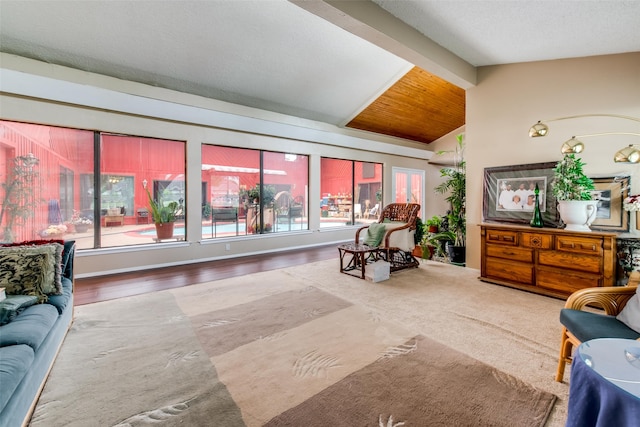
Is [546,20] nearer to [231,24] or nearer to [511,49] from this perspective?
[511,49]

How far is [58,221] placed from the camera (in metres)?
4.32

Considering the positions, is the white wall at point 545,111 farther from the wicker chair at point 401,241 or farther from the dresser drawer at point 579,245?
the wicker chair at point 401,241

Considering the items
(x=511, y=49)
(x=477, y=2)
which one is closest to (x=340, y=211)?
(x=511, y=49)

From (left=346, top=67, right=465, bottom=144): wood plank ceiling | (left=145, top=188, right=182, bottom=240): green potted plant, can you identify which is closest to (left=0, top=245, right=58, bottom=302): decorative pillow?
(left=145, top=188, right=182, bottom=240): green potted plant

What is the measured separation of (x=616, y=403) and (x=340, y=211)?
712cm

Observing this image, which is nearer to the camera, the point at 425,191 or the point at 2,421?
the point at 2,421

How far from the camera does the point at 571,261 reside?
320 centimetres

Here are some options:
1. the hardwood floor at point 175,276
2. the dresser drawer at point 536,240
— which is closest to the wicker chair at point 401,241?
the hardwood floor at point 175,276

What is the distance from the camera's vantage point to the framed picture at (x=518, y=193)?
3.81 m

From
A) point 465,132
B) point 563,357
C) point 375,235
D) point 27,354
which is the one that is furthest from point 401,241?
point 27,354

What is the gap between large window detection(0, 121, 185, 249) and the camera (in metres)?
3.98

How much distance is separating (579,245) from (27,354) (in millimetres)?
4791

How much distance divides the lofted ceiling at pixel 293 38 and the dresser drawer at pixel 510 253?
2.50 meters

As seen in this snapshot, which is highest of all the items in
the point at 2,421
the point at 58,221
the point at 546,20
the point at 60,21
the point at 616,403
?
the point at 60,21
